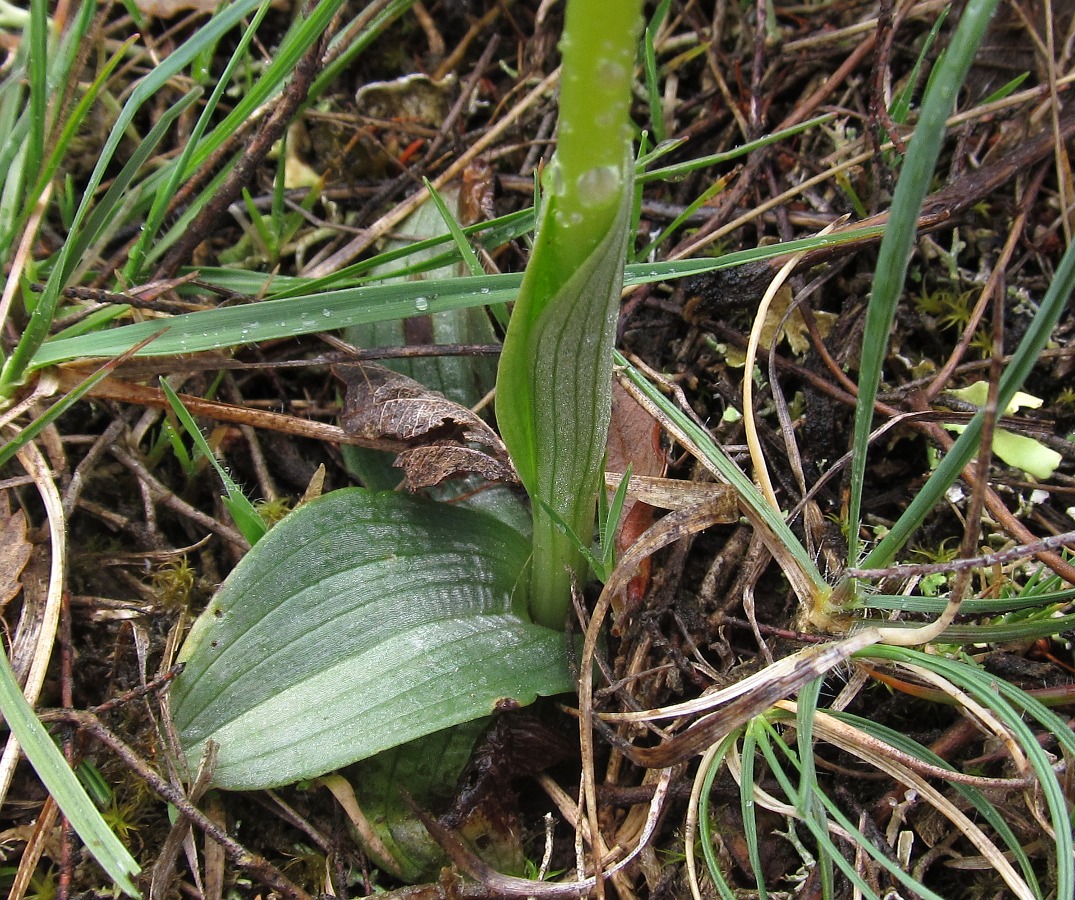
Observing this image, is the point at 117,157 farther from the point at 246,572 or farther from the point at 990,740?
the point at 990,740

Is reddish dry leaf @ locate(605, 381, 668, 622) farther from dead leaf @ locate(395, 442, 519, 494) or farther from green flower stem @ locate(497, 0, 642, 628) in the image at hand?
dead leaf @ locate(395, 442, 519, 494)

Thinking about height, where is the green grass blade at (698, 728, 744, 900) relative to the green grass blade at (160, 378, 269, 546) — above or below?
below

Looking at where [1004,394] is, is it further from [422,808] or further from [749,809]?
[422,808]

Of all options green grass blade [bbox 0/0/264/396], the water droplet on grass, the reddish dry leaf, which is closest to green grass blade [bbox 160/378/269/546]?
green grass blade [bbox 0/0/264/396]

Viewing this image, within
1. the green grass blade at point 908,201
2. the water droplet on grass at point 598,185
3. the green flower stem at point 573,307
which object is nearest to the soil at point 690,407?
the green flower stem at point 573,307

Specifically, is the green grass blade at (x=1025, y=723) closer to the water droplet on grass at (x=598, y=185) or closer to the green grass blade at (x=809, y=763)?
the green grass blade at (x=809, y=763)

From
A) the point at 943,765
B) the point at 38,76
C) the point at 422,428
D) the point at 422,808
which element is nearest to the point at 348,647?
the point at 422,808
